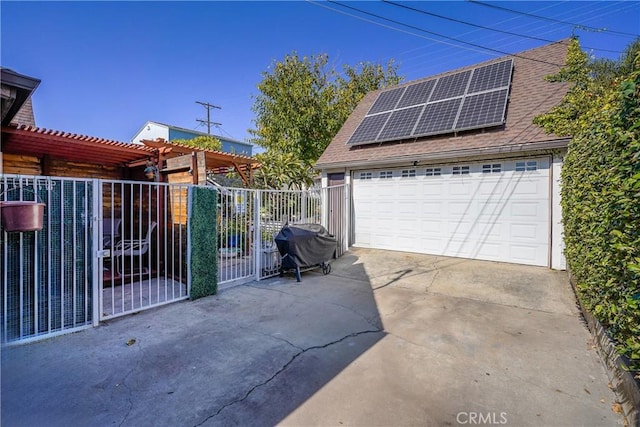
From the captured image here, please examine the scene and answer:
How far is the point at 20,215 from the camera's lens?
10.6ft

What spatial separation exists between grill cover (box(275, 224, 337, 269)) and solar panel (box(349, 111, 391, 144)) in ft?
13.6

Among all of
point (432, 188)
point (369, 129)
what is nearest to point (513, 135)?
point (432, 188)

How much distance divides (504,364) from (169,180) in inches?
292

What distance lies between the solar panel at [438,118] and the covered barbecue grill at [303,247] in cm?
442

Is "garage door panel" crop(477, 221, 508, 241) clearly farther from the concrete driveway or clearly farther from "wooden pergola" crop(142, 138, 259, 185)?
"wooden pergola" crop(142, 138, 259, 185)

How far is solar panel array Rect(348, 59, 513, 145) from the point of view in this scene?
26.6 ft

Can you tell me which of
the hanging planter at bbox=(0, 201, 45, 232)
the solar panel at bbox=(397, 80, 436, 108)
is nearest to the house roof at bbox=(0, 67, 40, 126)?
the hanging planter at bbox=(0, 201, 45, 232)

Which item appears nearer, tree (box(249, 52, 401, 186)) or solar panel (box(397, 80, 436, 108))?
solar panel (box(397, 80, 436, 108))

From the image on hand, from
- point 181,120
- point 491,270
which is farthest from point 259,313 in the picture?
point 181,120

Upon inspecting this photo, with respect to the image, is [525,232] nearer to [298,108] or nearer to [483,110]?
[483,110]

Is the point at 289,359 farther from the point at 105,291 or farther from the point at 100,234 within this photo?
the point at 105,291

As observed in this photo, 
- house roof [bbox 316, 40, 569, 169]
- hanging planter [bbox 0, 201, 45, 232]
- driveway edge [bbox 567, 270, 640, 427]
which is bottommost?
driveway edge [bbox 567, 270, 640, 427]

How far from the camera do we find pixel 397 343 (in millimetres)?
3527

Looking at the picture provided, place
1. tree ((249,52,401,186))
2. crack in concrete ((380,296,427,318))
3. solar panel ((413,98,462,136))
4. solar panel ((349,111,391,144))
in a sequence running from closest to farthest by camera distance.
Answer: crack in concrete ((380,296,427,318)), solar panel ((413,98,462,136)), solar panel ((349,111,391,144)), tree ((249,52,401,186))
